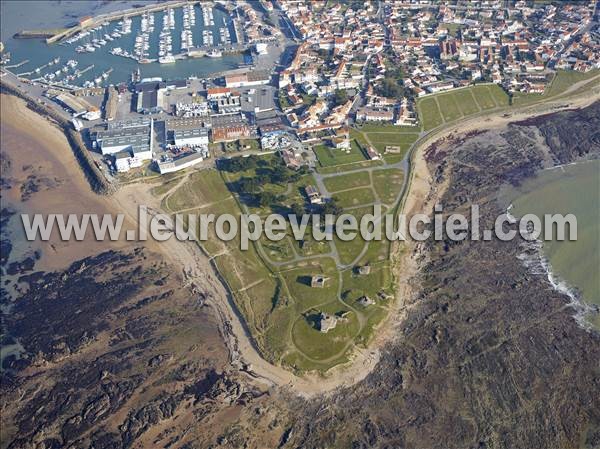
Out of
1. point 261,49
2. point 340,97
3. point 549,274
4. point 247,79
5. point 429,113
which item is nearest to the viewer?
point 549,274

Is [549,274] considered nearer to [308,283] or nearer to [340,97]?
[308,283]

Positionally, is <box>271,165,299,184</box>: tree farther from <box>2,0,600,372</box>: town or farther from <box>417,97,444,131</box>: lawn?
<box>417,97,444,131</box>: lawn

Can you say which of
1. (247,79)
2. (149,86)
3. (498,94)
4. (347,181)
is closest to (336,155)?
(347,181)

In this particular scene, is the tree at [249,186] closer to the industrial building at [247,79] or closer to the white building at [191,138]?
the white building at [191,138]

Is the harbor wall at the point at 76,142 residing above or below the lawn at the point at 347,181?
above

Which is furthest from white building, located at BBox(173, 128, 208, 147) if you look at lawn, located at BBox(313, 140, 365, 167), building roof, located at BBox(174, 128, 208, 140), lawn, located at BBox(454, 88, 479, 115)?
lawn, located at BBox(454, 88, 479, 115)

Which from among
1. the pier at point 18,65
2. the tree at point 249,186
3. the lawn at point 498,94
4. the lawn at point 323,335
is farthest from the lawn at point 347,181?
the pier at point 18,65
